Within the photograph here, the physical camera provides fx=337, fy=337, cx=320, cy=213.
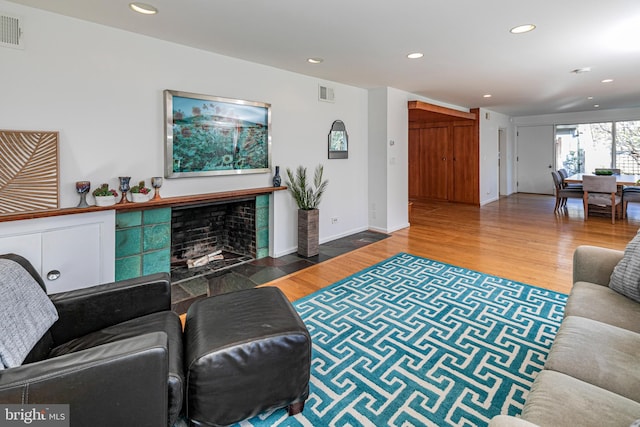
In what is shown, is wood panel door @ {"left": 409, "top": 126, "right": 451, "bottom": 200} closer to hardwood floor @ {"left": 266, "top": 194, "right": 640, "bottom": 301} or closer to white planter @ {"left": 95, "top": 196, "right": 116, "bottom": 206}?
hardwood floor @ {"left": 266, "top": 194, "right": 640, "bottom": 301}

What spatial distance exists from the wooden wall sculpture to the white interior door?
1128 cm

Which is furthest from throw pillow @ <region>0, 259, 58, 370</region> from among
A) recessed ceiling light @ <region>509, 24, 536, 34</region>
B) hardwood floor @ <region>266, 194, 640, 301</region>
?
recessed ceiling light @ <region>509, 24, 536, 34</region>

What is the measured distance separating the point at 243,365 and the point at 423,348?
129cm

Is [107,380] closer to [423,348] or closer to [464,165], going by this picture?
[423,348]

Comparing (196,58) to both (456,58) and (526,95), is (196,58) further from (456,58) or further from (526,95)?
(526,95)

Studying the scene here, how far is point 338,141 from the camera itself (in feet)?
16.7

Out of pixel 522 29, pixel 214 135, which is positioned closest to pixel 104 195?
pixel 214 135

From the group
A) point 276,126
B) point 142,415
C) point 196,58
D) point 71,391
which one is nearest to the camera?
point 71,391

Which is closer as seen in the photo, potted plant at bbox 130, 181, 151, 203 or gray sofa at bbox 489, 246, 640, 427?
gray sofa at bbox 489, 246, 640, 427

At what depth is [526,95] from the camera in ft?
20.8

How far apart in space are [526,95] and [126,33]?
6558 millimetres

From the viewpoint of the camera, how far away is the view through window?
8625 millimetres

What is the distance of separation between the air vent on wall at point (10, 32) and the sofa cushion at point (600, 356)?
3776mm

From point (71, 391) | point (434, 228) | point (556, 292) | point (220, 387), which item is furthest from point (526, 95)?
point (71, 391)
